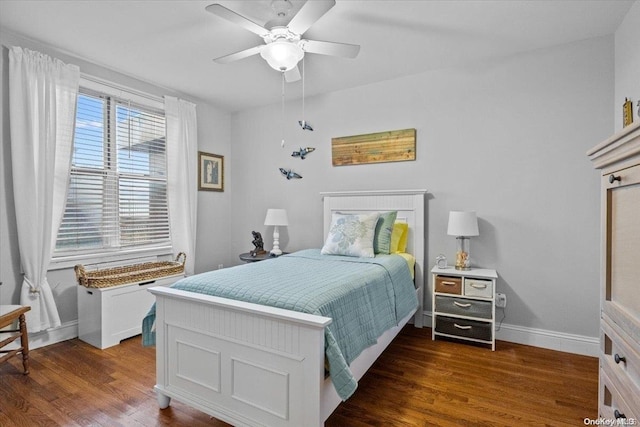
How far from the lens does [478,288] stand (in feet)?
8.98

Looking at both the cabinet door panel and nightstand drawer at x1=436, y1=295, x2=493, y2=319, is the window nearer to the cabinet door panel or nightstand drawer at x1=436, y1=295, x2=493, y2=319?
nightstand drawer at x1=436, y1=295, x2=493, y2=319

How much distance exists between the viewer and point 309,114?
13.1 ft

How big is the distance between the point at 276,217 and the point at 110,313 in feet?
6.13

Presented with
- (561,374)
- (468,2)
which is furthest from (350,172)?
(561,374)

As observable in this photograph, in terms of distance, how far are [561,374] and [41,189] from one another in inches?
165

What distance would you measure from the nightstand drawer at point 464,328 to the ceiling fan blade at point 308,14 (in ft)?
8.24

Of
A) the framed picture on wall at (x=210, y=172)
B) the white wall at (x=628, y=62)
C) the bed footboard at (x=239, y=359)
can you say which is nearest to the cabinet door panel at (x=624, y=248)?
the bed footboard at (x=239, y=359)

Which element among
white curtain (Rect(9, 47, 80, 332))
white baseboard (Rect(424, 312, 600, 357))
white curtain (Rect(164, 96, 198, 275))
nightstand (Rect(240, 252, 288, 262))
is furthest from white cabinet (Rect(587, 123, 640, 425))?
white curtain (Rect(164, 96, 198, 275))

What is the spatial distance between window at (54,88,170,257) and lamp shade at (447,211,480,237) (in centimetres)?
311

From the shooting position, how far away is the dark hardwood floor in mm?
1823

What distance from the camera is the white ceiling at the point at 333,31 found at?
221 cm

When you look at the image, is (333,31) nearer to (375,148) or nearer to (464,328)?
(375,148)

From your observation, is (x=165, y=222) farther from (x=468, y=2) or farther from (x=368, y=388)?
(x=468, y=2)

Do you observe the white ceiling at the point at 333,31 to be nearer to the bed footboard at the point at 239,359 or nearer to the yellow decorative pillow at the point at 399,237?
the yellow decorative pillow at the point at 399,237
